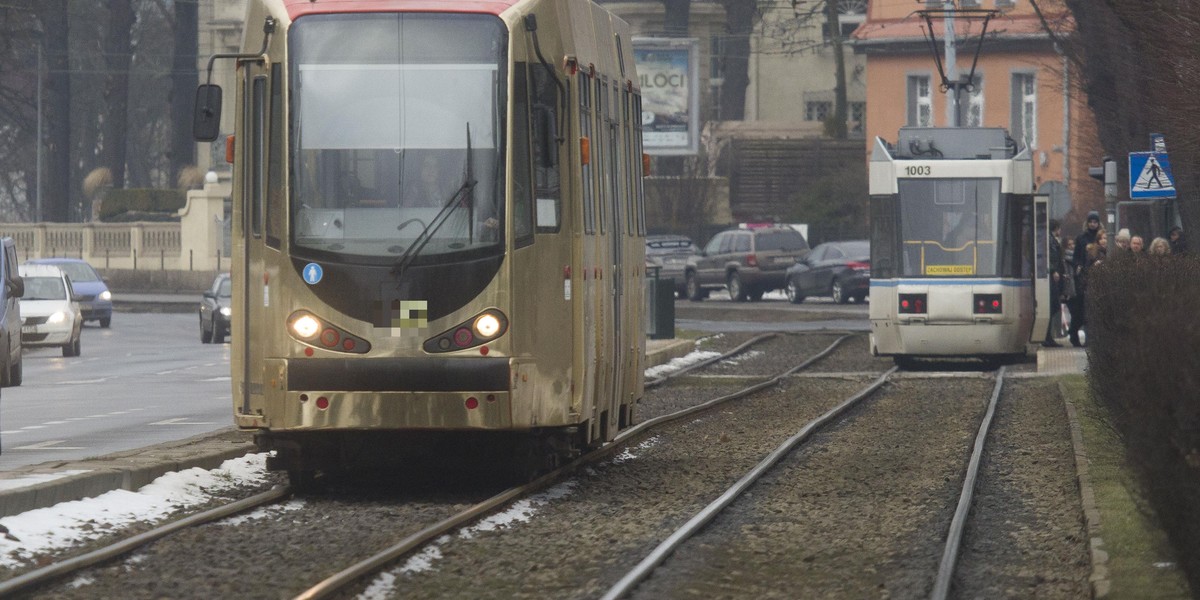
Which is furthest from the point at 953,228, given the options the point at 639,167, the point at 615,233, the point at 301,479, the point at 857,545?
the point at 857,545

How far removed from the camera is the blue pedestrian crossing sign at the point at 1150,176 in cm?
2442

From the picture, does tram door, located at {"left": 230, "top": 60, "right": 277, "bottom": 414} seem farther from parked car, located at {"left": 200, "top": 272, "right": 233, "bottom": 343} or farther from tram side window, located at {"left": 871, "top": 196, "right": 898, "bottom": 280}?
parked car, located at {"left": 200, "top": 272, "right": 233, "bottom": 343}

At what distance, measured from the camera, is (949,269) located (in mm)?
27016

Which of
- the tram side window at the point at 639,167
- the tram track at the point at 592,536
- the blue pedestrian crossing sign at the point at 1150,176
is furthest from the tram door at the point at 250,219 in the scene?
the blue pedestrian crossing sign at the point at 1150,176

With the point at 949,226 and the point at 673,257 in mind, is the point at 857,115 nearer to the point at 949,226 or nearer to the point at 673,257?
the point at 673,257

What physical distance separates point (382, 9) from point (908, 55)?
57.7 metres

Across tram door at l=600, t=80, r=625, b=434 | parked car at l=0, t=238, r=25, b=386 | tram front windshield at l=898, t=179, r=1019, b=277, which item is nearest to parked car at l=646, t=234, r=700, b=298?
tram front windshield at l=898, t=179, r=1019, b=277

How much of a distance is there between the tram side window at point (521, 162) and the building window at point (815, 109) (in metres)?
76.7

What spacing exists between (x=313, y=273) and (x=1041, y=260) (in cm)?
1675

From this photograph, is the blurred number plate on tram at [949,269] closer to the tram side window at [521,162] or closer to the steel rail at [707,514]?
the steel rail at [707,514]

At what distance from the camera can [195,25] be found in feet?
233

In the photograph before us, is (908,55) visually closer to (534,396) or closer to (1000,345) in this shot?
(1000,345)

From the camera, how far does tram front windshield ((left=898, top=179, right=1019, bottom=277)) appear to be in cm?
2692

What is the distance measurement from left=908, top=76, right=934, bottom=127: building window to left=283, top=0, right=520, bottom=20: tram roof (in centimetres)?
5782
